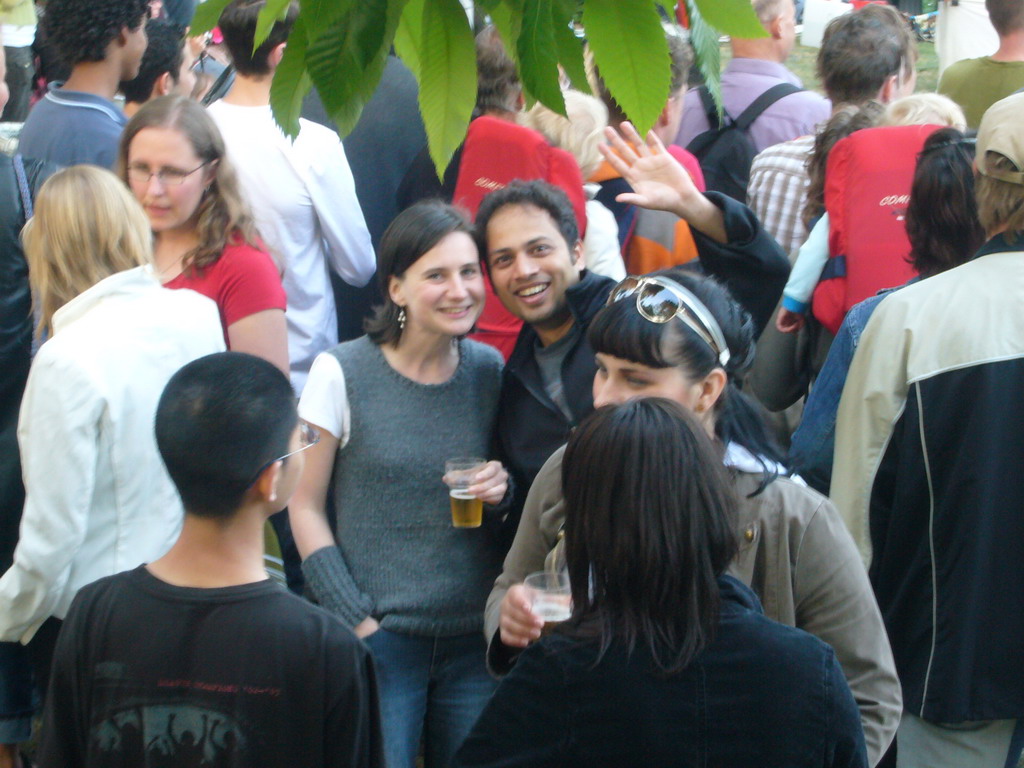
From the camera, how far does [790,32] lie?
5.05 m

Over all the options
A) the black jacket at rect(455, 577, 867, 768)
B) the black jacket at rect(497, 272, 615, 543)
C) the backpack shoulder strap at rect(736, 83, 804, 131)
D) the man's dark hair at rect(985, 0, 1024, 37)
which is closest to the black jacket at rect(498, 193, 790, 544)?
the black jacket at rect(497, 272, 615, 543)

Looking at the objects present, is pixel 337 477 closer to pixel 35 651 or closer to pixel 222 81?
pixel 35 651

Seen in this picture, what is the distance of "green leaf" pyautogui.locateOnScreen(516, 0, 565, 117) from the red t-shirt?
222cm

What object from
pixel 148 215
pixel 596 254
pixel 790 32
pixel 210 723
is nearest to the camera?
pixel 210 723

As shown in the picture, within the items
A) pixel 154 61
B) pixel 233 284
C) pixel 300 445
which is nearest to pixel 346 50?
pixel 300 445

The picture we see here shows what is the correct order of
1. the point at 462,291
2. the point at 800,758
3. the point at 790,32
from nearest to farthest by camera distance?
the point at 800,758, the point at 462,291, the point at 790,32

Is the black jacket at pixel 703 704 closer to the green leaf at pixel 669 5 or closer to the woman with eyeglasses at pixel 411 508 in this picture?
the green leaf at pixel 669 5

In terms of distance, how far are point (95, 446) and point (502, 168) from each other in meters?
1.74

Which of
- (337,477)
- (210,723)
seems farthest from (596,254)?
(210,723)

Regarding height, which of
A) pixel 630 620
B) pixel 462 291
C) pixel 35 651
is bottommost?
pixel 35 651

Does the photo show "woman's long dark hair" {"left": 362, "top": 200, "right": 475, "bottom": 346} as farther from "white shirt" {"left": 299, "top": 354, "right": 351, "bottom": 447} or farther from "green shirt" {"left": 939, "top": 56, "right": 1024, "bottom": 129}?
"green shirt" {"left": 939, "top": 56, "right": 1024, "bottom": 129}

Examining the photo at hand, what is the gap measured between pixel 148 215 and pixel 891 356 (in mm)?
2242

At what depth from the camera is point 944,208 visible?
10.0 feet

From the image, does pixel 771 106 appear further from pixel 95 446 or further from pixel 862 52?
pixel 95 446
